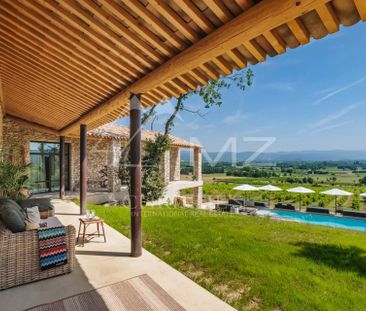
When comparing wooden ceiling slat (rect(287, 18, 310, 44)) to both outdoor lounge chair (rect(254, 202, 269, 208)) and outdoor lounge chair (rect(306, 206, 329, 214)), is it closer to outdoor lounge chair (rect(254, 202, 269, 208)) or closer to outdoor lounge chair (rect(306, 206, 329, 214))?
outdoor lounge chair (rect(306, 206, 329, 214))

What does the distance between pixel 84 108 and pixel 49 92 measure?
97 cm

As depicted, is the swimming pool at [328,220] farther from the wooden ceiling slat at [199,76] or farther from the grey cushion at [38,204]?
the wooden ceiling slat at [199,76]

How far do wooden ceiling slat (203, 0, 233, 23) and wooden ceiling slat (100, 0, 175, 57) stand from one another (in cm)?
88

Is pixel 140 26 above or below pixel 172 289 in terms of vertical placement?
above

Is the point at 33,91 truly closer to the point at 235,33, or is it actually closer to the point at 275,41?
the point at 235,33

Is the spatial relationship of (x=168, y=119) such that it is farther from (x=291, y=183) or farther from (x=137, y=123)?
(x=291, y=183)

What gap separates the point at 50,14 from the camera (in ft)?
9.13

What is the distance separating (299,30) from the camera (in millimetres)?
2234

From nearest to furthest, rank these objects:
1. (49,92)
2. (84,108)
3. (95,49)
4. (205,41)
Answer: (205,41) → (95,49) → (49,92) → (84,108)

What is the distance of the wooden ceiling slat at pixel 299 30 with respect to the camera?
2.16 meters

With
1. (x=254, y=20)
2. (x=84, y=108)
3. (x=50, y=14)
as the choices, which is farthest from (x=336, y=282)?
(x=84, y=108)

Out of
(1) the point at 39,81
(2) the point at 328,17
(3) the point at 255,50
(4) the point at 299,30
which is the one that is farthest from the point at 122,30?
(1) the point at 39,81

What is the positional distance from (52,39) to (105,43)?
2.62 ft

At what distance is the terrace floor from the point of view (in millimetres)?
3205
